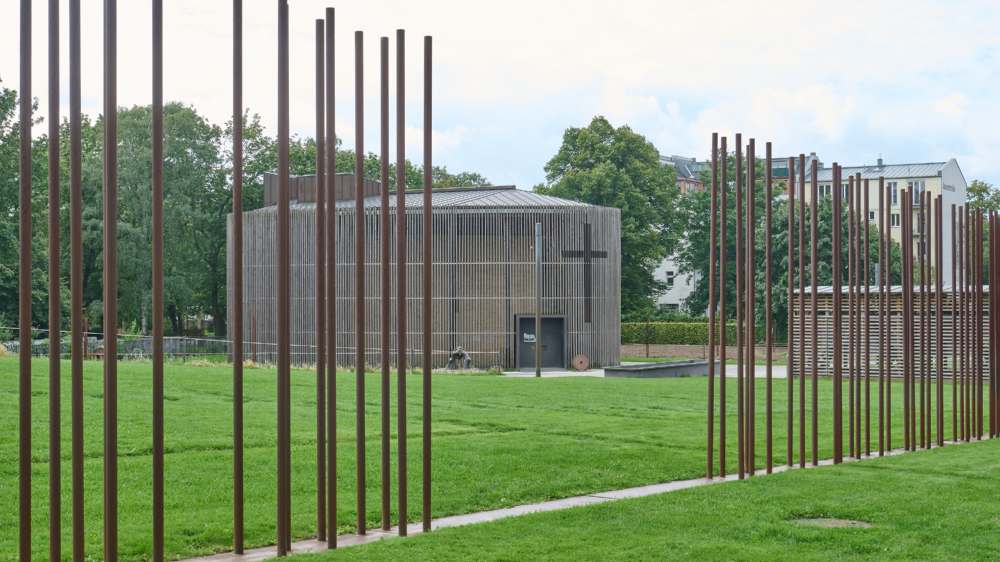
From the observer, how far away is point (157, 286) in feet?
23.4

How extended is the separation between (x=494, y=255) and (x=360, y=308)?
34.9m

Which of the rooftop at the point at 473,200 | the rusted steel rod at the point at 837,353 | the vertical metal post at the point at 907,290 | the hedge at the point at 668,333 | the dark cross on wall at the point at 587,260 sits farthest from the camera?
the hedge at the point at 668,333

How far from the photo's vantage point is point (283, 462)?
7941 mm

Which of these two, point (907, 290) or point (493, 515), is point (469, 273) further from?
point (493, 515)

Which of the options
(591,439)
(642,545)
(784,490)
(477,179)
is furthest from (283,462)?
(477,179)

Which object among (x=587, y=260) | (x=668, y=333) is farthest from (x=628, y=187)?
(x=587, y=260)

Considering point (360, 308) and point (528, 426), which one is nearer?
point (360, 308)

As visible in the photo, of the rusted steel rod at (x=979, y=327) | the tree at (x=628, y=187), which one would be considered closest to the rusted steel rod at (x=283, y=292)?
the rusted steel rod at (x=979, y=327)

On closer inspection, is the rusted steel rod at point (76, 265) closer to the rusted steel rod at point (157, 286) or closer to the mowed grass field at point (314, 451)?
A: the rusted steel rod at point (157, 286)

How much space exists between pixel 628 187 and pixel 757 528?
55.0 m

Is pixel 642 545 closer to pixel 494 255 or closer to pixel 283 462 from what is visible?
pixel 283 462

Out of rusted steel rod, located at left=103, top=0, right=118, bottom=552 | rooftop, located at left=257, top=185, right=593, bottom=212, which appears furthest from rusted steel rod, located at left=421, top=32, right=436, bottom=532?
rooftop, located at left=257, top=185, right=593, bottom=212

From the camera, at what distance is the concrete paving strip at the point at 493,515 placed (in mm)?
8195

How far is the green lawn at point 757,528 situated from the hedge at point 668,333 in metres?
47.5
